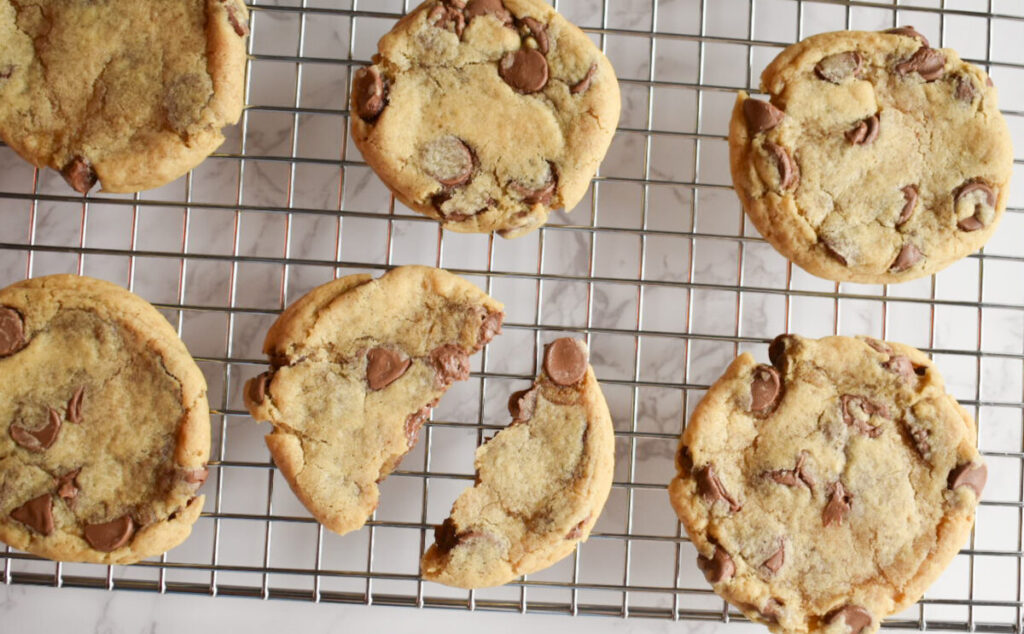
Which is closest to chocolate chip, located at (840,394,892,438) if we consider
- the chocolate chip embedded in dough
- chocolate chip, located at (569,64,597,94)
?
chocolate chip, located at (569,64,597,94)

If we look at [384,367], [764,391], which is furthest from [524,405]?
[764,391]

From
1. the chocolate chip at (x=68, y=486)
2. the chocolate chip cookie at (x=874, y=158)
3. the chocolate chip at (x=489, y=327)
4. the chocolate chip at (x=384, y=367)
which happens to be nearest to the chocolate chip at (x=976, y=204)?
the chocolate chip cookie at (x=874, y=158)

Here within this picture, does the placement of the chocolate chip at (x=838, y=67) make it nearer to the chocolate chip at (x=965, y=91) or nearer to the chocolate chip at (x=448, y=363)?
the chocolate chip at (x=965, y=91)

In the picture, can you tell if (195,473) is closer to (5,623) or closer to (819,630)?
(5,623)

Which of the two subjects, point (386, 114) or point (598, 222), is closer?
point (386, 114)

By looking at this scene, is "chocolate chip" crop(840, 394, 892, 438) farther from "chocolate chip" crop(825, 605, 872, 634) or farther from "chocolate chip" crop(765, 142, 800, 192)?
"chocolate chip" crop(765, 142, 800, 192)

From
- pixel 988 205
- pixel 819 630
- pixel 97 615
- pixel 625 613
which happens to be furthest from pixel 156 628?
pixel 988 205
